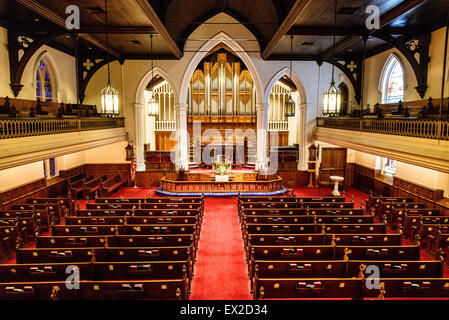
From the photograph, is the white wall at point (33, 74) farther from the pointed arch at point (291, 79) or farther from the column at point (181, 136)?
the pointed arch at point (291, 79)

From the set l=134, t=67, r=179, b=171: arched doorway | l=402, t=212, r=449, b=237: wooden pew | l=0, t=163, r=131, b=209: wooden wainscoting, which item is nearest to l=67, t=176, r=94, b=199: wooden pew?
l=0, t=163, r=131, b=209: wooden wainscoting

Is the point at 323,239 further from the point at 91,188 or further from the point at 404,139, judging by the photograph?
the point at 91,188

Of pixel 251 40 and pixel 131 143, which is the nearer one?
pixel 251 40

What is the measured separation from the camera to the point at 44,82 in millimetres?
13438

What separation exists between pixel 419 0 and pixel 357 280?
7.47 meters

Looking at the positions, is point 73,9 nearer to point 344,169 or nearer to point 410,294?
point 410,294

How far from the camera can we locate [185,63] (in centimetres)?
1648

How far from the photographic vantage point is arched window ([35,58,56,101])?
1298 cm

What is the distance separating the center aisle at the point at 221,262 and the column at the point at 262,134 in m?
6.05

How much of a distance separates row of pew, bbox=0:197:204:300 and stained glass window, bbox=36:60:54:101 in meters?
6.60

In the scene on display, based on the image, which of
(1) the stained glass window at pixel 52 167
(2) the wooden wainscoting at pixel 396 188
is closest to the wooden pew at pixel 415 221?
(2) the wooden wainscoting at pixel 396 188

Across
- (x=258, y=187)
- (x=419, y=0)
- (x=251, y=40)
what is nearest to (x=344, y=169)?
(x=258, y=187)

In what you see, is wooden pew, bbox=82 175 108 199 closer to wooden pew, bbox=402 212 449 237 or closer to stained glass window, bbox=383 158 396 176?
wooden pew, bbox=402 212 449 237
